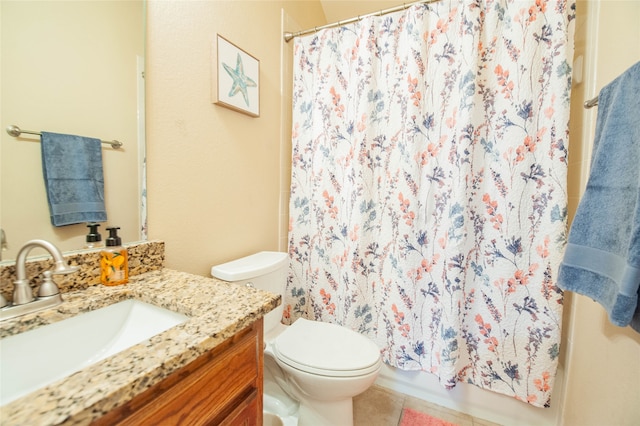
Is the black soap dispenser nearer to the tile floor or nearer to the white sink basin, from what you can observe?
the white sink basin

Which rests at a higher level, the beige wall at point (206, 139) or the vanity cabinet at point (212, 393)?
the beige wall at point (206, 139)

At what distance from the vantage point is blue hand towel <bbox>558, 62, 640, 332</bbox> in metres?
0.56

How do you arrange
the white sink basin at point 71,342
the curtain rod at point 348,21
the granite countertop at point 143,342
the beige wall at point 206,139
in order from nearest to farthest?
1. the granite countertop at point 143,342
2. the white sink basin at point 71,342
3. the beige wall at point 206,139
4. the curtain rod at point 348,21

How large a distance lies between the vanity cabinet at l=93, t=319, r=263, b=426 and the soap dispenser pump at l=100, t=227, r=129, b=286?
0.41 meters

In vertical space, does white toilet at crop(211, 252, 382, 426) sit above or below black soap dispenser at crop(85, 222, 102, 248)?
below

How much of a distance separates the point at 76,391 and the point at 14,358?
0.31 meters

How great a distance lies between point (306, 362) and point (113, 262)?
2.30 ft

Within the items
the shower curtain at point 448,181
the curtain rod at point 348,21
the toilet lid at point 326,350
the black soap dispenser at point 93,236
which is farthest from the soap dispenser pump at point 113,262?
the curtain rod at point 348,21

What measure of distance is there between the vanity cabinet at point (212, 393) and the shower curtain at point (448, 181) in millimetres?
819

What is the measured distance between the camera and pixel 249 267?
1.09 meters

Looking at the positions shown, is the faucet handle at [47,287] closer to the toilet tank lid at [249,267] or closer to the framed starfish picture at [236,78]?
the toilet tank lid at [249,267]

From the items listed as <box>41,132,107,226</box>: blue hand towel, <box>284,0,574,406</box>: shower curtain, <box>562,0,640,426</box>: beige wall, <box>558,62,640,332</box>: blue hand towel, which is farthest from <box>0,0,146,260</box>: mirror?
<box>562,0,640,426</box>: beige wall

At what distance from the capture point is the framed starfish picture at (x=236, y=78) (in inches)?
41.5

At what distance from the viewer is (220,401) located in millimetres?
528
